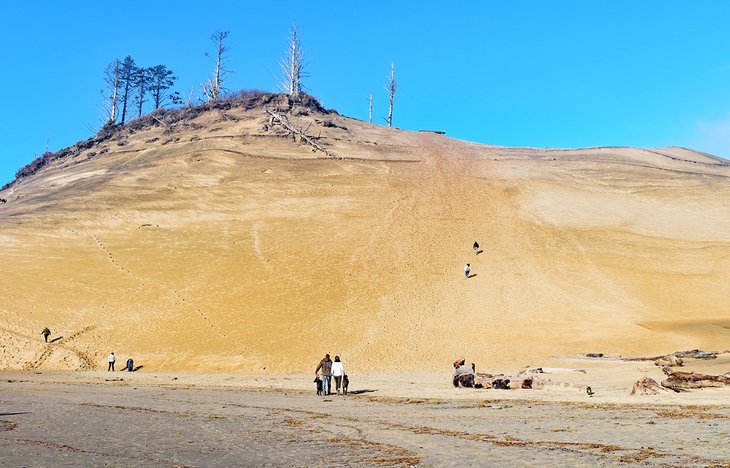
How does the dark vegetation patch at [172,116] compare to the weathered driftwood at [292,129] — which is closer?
the weathered driftwood at [292,129]

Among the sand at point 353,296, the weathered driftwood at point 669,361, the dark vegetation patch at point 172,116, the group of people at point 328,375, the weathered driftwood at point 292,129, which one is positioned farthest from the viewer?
the dark vegetation patch at point 172,116

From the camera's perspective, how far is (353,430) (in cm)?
1445

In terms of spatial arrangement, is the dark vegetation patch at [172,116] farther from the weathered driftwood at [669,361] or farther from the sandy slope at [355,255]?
the weathered driftwood at [669,361]

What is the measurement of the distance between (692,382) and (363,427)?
10527 millimetres

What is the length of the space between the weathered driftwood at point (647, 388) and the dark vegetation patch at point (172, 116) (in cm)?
6297

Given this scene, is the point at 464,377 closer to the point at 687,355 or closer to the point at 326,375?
the point at 326,375

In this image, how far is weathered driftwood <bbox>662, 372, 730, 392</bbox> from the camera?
18.8 m

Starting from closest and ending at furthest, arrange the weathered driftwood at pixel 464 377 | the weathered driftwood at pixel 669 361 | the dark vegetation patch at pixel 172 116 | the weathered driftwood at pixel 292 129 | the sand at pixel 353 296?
the sand at pixel 353 296
the weathered driftwood at pixel 464 377
the weathered driftwood at pixel 669 361
the weathered driftwood at pixel 292 129
the dark vegetation patch at pixel 172 116

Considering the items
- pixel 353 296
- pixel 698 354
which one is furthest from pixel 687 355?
pixel 353 296

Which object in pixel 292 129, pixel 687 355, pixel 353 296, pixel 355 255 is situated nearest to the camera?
pixel 687 355

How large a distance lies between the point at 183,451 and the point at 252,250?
35309 millimetres

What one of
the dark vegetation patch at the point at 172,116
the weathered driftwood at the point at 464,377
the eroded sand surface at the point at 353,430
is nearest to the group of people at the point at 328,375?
the eroded sand surface at the point at 353,430

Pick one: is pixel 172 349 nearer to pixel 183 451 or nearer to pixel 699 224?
pixel 183 451

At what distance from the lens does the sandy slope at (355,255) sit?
3412 centimetres
